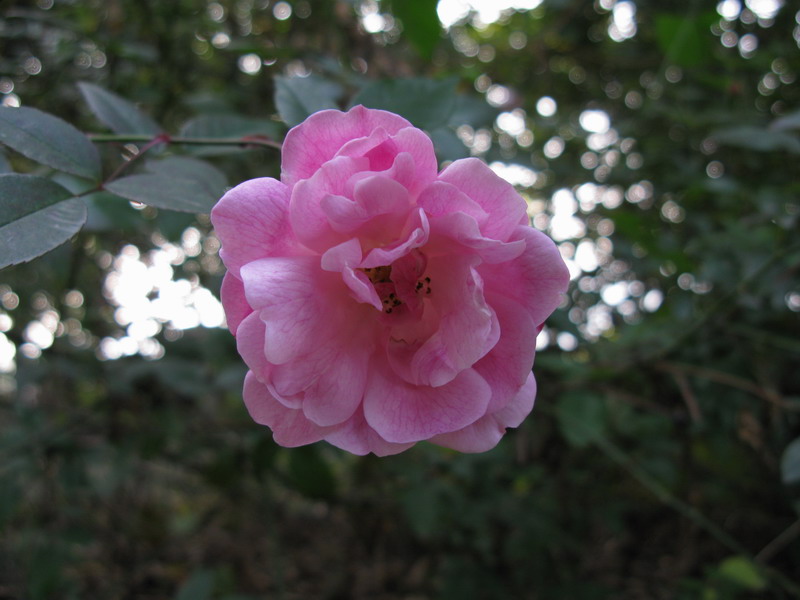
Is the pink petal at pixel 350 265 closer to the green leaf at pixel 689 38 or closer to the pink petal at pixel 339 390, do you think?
the pink petal at pixel 339 390

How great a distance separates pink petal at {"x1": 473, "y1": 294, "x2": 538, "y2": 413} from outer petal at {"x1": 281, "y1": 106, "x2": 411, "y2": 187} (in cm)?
25

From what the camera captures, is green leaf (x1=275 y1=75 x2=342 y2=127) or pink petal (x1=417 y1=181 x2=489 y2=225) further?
green leaf (x1=275 y1=75 x2=342 y2=127)

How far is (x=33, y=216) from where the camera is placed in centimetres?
61

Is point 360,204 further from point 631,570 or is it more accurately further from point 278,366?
point 631,570

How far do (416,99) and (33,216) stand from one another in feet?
1.79

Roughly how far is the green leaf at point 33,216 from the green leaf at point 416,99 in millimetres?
433

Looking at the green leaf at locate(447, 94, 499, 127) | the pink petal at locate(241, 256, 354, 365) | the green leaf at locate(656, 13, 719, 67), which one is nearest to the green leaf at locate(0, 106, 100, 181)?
the pink petal at locate(241, 256, 354, 365)

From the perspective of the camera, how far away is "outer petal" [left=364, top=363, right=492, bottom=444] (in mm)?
649

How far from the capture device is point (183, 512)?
3203 mm

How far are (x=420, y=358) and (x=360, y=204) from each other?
0.67 ft

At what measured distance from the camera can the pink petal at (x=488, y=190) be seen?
2.03 ft

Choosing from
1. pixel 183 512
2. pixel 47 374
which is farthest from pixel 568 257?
pixel 183 512

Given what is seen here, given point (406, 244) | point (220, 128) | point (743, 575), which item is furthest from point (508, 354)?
point (743, 575)

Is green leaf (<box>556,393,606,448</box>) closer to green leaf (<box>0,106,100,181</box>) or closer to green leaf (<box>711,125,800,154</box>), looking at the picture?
green leaf (<box>711,125,800,154</box>)
